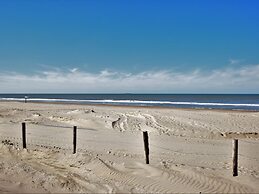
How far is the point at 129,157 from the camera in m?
16.6

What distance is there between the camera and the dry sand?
40.7 feet

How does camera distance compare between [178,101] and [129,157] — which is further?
[178,101]

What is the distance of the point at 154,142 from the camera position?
810 inches

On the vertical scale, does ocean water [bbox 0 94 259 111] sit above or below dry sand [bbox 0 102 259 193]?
above

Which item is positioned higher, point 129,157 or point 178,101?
point 178,101

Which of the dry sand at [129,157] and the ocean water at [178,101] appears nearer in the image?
the dry sand at [129,157]

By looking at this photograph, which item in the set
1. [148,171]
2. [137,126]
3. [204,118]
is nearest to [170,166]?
[148,171]

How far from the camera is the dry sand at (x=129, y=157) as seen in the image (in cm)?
1240

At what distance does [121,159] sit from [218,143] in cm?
802

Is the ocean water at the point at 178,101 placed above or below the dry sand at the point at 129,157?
above

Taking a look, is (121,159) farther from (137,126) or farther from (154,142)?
(137,126)

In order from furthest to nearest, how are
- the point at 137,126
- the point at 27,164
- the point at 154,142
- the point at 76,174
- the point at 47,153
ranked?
the point at 137,126
the point at 154,142
the point at 47,153
the point at 27,164
the point at 76,174

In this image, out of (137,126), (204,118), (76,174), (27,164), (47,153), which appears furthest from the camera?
(204,118)

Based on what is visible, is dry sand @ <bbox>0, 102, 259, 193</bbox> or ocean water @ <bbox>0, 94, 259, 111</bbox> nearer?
dry sand @ <bbox>0, 102, 259, 193</bbox>
